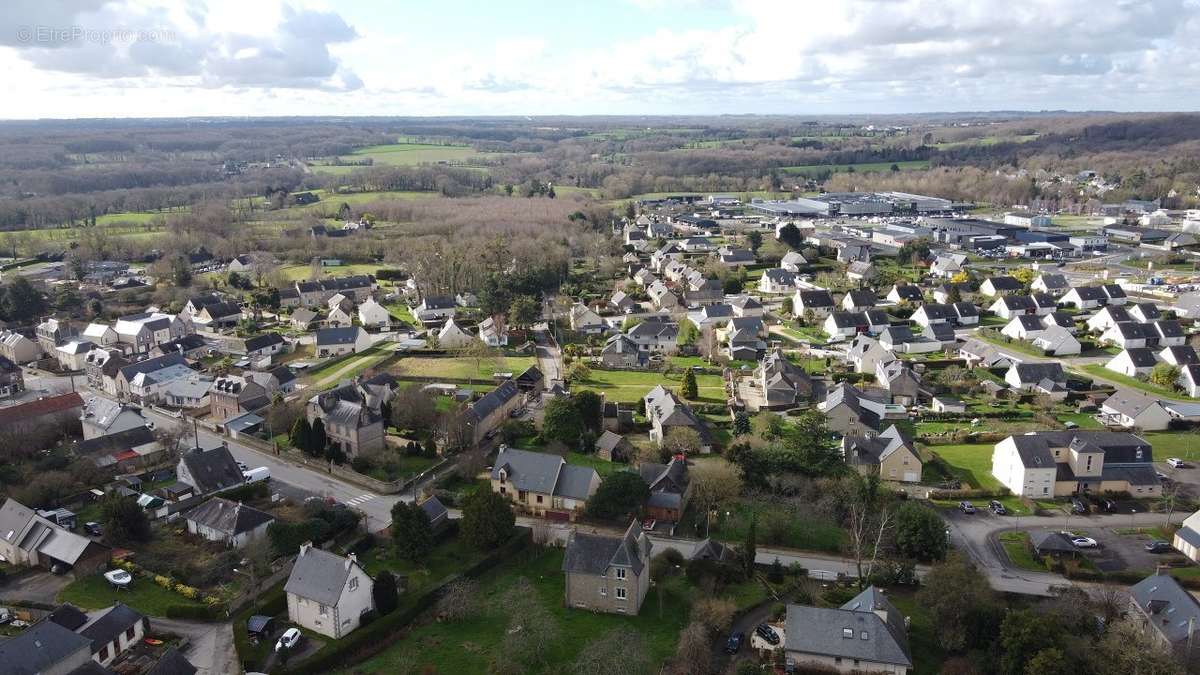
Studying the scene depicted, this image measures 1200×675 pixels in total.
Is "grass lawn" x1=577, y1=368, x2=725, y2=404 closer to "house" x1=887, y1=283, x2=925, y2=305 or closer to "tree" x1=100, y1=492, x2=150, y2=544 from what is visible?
"tree" x1=100, y1=492, x2=150, y2=544

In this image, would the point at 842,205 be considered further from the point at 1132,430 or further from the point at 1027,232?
the point at 1132,430

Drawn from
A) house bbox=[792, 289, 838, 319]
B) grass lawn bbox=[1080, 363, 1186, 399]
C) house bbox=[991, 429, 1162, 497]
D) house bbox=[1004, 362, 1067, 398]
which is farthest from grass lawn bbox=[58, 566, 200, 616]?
house bbox=[792, 289, 838, 319]

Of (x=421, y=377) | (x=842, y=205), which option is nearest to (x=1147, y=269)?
(x=842, y=205)

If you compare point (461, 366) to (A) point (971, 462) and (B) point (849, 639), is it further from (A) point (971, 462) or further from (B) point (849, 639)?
(B) point (849, 639)

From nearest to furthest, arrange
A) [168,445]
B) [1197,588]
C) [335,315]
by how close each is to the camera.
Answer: [1197,588]
[168,445]
[335,315]

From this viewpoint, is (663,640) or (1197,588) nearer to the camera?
(663,640)

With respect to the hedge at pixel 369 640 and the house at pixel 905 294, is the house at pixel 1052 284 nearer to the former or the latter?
the house at pixel 905 294

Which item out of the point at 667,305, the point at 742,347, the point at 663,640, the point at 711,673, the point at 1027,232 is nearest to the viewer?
the point at 711,673
